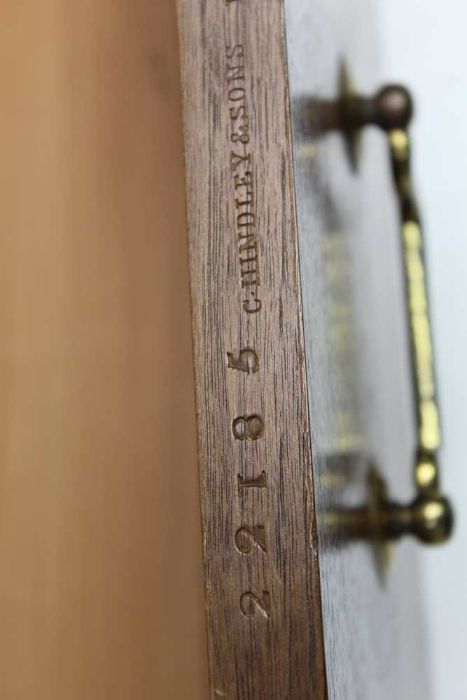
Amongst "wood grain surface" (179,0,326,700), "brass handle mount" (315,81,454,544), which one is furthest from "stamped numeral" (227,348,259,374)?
"brass handle mount" (315,81,454,544)

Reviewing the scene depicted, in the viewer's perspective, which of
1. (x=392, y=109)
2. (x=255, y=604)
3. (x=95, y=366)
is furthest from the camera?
(x=392, y=109)

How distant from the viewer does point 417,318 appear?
22.4 inches

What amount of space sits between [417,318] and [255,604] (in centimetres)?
30

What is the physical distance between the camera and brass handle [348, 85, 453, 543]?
545mm

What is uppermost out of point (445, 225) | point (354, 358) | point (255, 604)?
point (445, 225)

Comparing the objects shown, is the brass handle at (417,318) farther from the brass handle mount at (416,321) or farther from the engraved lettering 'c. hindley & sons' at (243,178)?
the engraved lettering 'c. hindley & sons' at (243,178)

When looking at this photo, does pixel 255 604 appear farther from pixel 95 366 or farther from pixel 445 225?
pixel 445 225

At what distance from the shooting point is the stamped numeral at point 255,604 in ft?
1.04

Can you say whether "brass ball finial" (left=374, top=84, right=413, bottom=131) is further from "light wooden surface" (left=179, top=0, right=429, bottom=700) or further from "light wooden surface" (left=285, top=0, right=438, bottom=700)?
"light wooden surface" (left=179, top=0, right=429, bottom=700)

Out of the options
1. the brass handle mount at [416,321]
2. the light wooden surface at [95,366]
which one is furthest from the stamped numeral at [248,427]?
the brass handle mount at [416,321]

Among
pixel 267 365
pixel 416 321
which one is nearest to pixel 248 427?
pixel 267 365

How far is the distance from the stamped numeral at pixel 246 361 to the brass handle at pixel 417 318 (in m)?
0.25

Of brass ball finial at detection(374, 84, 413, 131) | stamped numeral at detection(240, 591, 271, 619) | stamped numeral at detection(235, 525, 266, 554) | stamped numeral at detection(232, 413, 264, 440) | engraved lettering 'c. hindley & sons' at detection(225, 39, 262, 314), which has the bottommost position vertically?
stamped numeral at detection(240, 591, 271, 619)

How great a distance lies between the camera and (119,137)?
0.48 metres
